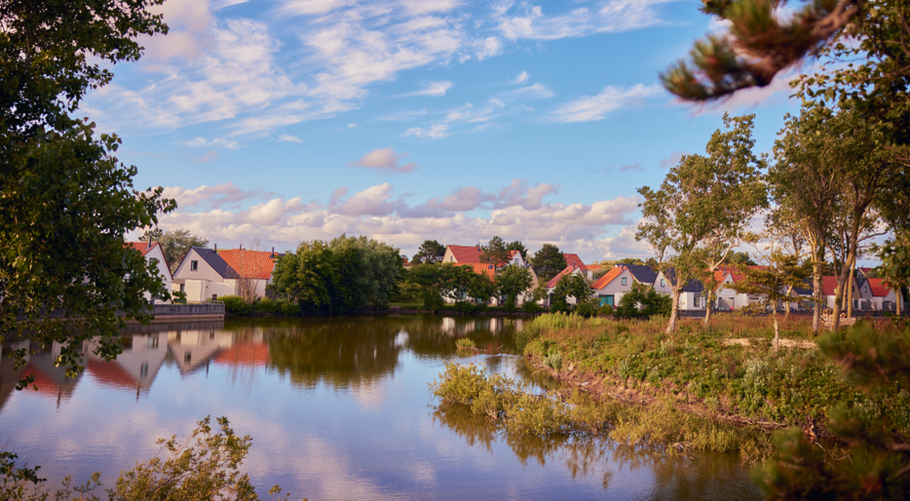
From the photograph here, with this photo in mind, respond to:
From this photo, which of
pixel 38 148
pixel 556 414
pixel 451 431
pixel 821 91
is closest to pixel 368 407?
pixel 451 431

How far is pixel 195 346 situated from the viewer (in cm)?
2795

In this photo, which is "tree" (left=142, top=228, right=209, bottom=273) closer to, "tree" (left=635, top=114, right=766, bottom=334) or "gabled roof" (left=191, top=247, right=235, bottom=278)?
"gabled roof" (left=191, top=247, right=235, bottom=278)

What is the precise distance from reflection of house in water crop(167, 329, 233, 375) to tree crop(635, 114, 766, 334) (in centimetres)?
1965

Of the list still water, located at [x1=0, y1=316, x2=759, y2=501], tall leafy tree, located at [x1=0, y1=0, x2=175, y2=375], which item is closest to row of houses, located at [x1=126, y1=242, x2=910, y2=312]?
still water, located at [x1=0, y1=316, x2=759, y2=501]

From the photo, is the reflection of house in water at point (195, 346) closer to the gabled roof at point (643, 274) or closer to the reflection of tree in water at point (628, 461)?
the reflection of tree in water at point (628, 461)

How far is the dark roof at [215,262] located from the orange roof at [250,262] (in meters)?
0.85

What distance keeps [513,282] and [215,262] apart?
3158 centimetres

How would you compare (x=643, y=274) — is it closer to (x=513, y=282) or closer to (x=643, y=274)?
(x=643, y=274)

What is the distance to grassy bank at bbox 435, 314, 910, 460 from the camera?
41.0 feet

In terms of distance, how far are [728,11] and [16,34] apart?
357 inches

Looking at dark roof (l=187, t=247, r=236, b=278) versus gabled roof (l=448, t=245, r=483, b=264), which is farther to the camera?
gabled roof (l=448, t=245, r=483, b=264)

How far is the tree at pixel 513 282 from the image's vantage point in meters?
60.0

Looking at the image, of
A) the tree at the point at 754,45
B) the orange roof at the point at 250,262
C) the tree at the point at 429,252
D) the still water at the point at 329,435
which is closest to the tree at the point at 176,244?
the orange roof at the point at 250,262

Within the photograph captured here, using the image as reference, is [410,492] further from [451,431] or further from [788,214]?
[788,214]
